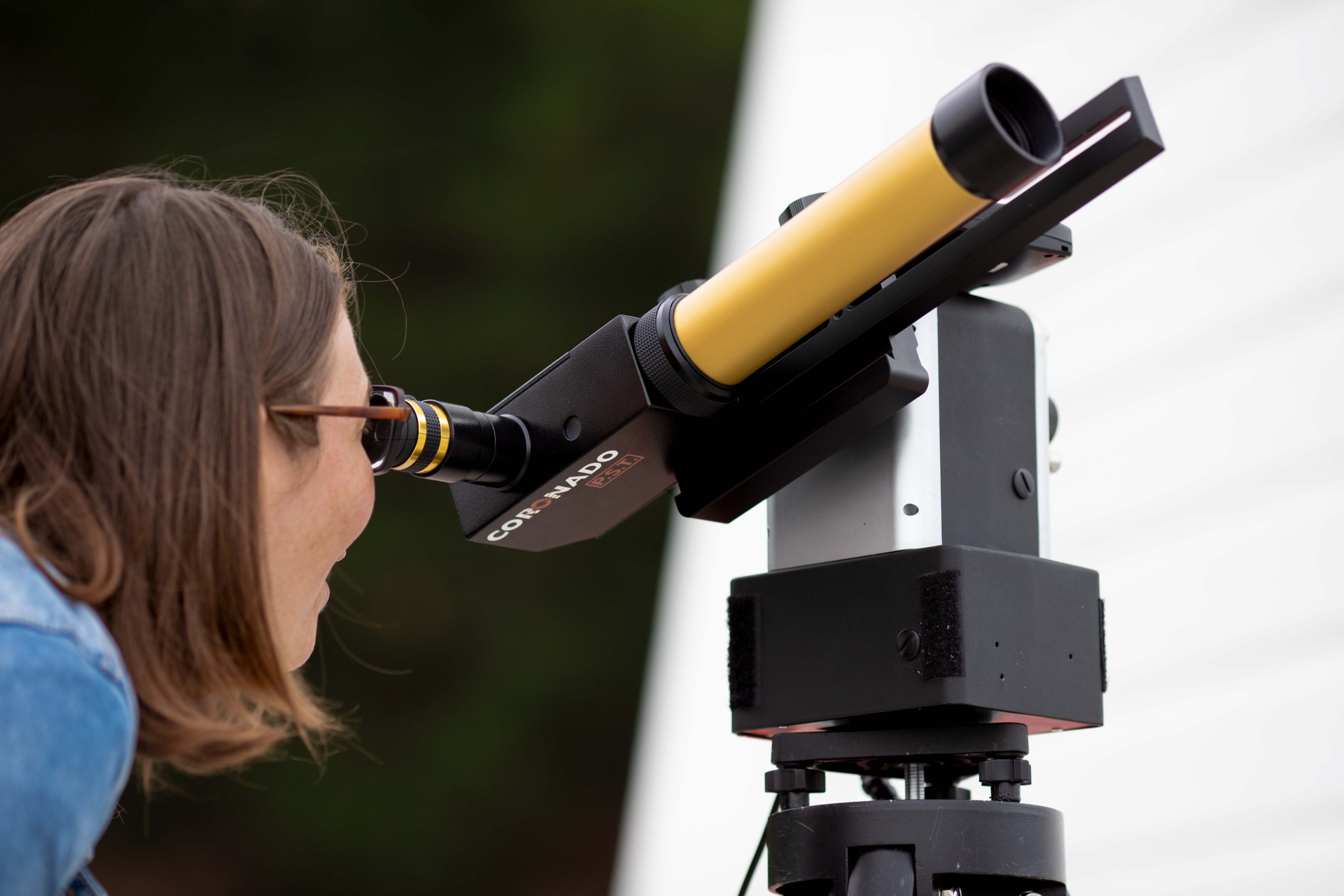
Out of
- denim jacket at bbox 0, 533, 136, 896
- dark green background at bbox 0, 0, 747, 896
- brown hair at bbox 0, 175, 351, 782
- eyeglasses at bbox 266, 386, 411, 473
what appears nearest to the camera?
denim jacket at bbox 0, 533, 136, 896

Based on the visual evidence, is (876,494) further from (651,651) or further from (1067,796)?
(651,651)

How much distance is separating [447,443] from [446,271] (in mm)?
2473

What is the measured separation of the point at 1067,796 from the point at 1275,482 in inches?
18.5

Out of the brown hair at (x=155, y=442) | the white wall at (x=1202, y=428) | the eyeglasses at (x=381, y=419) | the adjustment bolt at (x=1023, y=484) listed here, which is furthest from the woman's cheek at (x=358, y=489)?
the white wall at (x=1202, y=428)

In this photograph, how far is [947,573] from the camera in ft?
2.87

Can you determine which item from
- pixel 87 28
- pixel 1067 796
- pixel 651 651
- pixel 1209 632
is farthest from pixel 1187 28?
pixel 87 28

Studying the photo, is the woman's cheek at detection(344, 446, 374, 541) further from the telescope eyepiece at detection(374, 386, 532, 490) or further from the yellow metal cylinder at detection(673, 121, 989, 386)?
the yellow metal cylinder at detection(673, 121, 989, 386)

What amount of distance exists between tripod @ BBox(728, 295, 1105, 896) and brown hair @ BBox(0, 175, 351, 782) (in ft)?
1.14

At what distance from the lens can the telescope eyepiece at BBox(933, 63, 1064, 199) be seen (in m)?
0.74

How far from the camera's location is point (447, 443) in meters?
1.02

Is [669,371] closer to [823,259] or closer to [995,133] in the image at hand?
[823,259]

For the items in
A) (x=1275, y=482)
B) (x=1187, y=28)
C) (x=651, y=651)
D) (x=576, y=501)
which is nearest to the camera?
(x=576, y=501)

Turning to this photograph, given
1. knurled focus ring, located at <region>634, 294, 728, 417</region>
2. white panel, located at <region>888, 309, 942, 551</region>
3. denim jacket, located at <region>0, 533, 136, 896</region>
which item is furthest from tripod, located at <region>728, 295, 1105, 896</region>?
denim jacket, located at <region>0, 533, 136, 896</region>

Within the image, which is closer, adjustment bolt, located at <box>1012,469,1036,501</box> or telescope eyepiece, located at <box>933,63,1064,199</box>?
telescope eyepiece, located at <box>933,63,1064,199</box>
